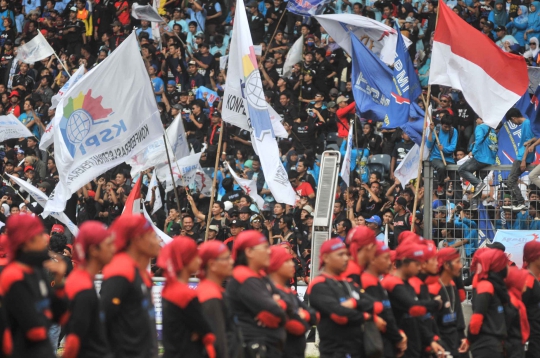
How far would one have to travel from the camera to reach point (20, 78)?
28.0 metres

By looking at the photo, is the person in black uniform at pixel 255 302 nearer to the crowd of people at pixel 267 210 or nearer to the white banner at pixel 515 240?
the crowd of people at pixel 267 210

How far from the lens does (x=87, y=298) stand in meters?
7.56

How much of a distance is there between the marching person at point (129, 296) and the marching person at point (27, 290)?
46 centimetres

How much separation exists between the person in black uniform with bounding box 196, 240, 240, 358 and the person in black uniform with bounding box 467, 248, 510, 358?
3157 mm

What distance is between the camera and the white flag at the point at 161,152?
1923 cm

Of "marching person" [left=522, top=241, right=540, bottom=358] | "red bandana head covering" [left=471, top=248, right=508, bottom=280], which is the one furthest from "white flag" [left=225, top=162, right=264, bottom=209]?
"red bandana head covering" [left=471, top=248, right=508, bottom=280]

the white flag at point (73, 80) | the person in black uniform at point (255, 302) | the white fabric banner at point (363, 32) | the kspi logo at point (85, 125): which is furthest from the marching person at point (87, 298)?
the white fabric banner at point (363, 32)

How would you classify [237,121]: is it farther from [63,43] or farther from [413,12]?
[63,43]

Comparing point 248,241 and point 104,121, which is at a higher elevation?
point 104,121

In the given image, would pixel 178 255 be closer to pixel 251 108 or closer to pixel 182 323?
pixel 182 323

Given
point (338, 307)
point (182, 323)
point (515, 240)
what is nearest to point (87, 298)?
point (182, 323)

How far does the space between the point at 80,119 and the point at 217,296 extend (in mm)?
7524

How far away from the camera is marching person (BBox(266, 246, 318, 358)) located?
947 centimetres

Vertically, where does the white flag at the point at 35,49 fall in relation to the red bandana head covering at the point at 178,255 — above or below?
above
